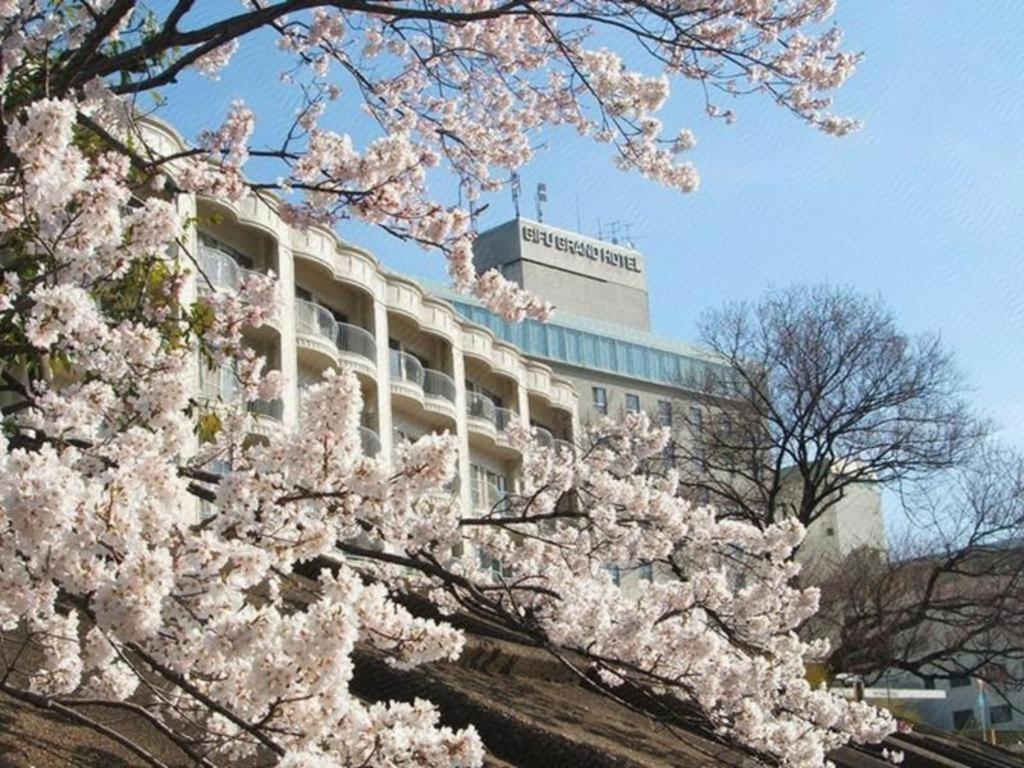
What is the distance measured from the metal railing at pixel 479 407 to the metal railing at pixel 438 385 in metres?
1.59

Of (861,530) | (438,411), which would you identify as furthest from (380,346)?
(861,530)

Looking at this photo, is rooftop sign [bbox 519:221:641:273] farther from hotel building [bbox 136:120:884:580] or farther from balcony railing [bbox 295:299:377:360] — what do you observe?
balcony railing [bbox 295:299:377:360]

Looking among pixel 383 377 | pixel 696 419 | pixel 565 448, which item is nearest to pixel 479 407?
pixel 383 377

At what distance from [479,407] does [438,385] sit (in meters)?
2.90

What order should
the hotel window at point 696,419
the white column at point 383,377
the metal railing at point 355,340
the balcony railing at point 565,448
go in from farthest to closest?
the white column at point 383,377 → the metal railing at point 355,340 → the hotel window at point 696,419 → the balcony railing at point 565,448

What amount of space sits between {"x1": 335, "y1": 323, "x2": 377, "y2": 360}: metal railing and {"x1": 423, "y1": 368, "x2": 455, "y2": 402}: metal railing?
376 cm

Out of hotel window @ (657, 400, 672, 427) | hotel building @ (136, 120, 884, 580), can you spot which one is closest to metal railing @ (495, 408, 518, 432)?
hotel building @ (136, 120, 884, 580)

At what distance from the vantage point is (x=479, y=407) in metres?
40.8

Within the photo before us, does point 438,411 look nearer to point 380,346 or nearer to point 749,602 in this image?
point 380,346

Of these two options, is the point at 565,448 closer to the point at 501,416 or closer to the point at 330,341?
the point at 330,341

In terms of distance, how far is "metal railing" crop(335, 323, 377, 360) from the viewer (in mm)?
33375

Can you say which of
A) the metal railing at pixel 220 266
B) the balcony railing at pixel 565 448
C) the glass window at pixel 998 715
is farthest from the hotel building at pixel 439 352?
the glass window at pixel 998 715

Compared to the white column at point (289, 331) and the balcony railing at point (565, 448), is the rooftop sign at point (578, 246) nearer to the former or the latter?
the white column at point (289, 331)

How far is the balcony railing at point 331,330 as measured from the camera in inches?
1224
